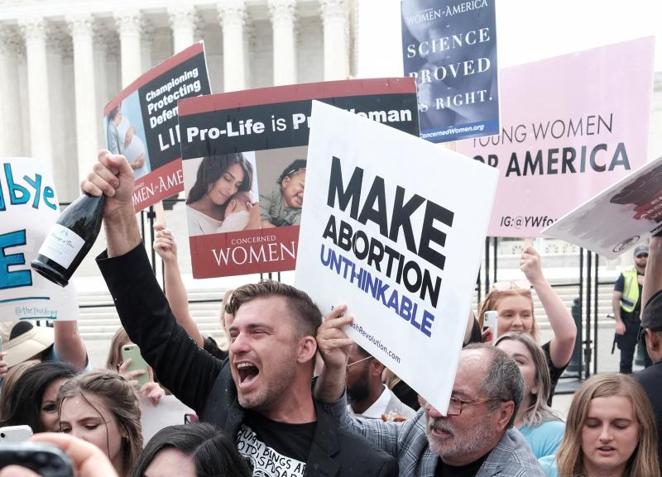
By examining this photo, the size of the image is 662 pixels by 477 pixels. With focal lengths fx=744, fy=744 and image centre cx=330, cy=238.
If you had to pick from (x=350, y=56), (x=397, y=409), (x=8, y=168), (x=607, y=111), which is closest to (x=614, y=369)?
(x=607, y=111)

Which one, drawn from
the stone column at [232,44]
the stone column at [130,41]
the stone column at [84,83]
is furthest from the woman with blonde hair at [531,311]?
the stone column at [84,83]

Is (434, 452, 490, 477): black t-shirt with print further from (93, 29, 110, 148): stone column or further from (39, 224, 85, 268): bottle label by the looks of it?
(93, 29, 110, 148): stone column

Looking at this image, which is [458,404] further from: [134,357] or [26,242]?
[26,242]

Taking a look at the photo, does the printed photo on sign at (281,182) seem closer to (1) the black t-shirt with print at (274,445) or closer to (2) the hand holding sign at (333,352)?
A: (2) the hand holding sign at (333,352)

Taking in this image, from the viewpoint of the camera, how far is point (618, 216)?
11.8 feet

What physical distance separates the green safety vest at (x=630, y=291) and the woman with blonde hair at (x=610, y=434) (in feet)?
21.1

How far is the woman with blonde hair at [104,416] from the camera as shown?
2.70 m

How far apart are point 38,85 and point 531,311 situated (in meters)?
33.9

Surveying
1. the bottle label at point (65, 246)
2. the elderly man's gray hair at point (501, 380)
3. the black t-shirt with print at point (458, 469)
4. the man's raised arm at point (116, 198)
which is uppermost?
the man's raised arm at point (116, 198)

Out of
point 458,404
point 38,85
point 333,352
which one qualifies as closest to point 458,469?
point 458,404

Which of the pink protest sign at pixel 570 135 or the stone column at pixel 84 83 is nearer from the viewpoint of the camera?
the pink protest sign at pixel 570 135

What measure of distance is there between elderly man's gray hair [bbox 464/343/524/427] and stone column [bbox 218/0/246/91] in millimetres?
32454

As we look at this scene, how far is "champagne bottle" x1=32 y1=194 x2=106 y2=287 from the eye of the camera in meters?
2.68

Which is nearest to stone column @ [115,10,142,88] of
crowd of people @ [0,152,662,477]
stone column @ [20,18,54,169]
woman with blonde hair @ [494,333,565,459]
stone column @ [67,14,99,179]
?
stone column @ [67,14,99,179]
